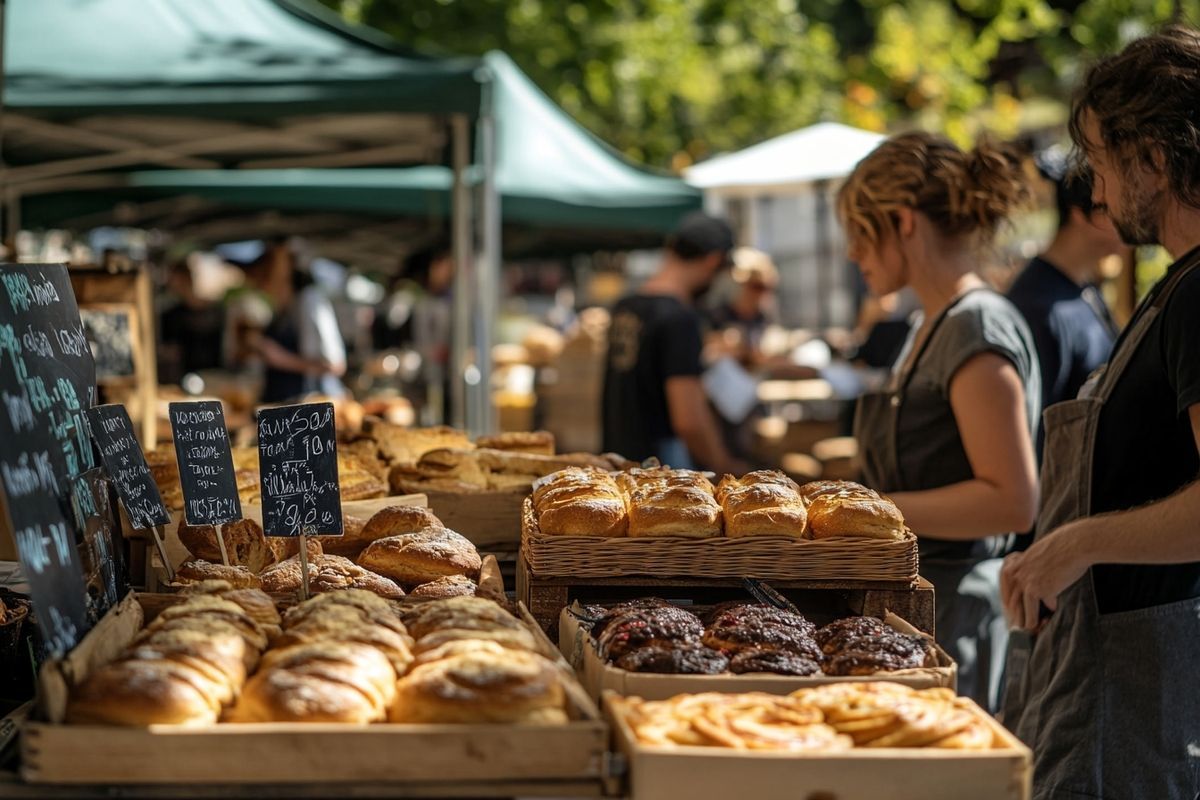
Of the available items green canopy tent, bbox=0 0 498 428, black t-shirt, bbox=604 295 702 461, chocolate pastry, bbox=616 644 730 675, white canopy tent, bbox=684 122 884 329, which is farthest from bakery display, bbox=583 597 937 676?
white canopy tent, bbox=684 122 884 329

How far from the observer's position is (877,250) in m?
3.70

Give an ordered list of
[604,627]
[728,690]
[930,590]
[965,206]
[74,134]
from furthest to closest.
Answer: [74,134] → [965,206] → [930,590] → [604,627] → [728,690]

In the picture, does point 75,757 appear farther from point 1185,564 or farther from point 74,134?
point 74,134

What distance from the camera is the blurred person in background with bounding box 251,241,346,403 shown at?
8.84m

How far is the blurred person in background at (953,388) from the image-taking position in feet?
10.9

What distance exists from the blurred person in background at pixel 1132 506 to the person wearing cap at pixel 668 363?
3.29 metres

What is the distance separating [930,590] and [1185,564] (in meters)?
0.56

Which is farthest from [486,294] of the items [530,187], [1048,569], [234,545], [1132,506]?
[1048,569]

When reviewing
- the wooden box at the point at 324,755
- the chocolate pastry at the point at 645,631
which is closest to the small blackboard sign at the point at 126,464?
the wooden box at the point at 324,755

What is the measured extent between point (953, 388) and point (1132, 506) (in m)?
0.72

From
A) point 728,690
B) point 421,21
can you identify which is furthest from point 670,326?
point 421,21

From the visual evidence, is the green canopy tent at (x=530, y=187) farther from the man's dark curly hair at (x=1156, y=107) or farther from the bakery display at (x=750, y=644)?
the bakery display at (x=750, y=644)

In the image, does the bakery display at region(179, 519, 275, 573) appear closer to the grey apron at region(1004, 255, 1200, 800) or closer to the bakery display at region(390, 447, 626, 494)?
the bakery display at region(390, 447, 626, 494)

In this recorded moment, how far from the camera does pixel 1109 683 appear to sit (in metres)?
2.76
